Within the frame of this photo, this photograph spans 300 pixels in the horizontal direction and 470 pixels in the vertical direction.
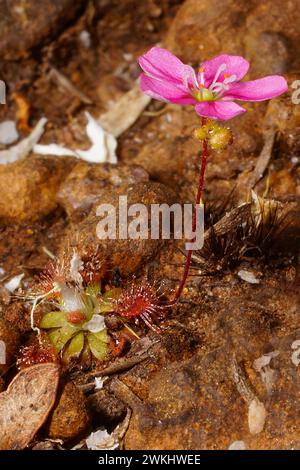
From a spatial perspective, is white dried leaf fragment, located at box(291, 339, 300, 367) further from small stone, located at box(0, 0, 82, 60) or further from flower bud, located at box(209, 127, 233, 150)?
small stone, located at box(0, 0, 82, 60)

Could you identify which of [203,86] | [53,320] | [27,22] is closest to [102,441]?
[53,320]

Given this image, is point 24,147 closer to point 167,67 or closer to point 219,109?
point 167,67

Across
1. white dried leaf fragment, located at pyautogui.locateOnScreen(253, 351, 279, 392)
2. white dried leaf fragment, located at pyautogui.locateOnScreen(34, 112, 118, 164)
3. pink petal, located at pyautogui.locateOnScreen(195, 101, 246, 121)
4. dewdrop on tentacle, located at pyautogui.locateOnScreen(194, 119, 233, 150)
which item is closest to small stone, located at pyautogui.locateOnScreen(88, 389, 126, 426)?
white dried leaf fragment, located at pyautogui.locateOnScreen(253, 351, 279, 392)

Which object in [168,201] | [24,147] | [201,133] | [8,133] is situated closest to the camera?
[201,133]

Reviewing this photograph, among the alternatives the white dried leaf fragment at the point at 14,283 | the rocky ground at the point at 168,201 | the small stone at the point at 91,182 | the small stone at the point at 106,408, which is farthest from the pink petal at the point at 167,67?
the small stone at the point at 106,408

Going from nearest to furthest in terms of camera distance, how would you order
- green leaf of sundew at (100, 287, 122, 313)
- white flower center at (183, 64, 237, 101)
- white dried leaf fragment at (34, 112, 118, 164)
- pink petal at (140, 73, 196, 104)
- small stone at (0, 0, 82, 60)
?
pink petal at (140, 73, 196, 104) < white flower center at (183, 64, 237, 101) < green leaf of sundew at (100, 287, 122, 313) < white dried leaf fragment at (34, 112, 118, 164) < small stone at (0, 0, 82, 60)

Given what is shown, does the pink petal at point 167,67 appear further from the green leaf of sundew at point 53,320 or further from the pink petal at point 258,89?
the green leaf of sundew at point 53,320
